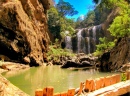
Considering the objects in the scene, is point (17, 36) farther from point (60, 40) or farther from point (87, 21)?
point (87, 21)

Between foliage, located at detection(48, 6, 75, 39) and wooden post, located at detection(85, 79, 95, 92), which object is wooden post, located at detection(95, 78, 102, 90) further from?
foliage, located at detection(48, 6, 75, 39)

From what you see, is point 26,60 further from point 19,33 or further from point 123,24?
point 123,24

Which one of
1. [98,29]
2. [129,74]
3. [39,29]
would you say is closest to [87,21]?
[98,29]

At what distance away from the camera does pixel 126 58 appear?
19344 mm

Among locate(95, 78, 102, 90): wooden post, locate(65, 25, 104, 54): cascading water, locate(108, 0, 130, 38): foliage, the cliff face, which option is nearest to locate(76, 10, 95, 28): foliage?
locate(65, 25, 104, 54): cascading water

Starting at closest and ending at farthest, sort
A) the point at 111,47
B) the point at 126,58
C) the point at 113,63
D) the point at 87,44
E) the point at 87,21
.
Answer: the point at 126,58 < the point at 113,63 < the point at 111,47 < the point at 87,44 < the point at 87,21

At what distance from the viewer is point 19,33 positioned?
2858 centimetres

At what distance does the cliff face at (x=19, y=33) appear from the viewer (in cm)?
2728

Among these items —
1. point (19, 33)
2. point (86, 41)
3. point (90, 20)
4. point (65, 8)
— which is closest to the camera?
point (19, 33)

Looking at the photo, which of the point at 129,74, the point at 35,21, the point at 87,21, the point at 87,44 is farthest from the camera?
the point at 87,21

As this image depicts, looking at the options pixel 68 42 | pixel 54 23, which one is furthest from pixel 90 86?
pixel 54 23

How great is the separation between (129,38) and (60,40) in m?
26.1

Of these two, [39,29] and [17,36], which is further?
[39,29]

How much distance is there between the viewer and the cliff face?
27.3 metres
